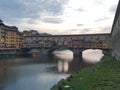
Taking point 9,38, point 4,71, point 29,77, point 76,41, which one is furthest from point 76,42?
point 29,77

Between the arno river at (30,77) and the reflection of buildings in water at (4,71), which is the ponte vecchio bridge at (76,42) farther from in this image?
the arno river at (30,77)

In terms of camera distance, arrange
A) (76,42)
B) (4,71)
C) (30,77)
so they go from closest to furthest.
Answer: (30,77)
(4,71)
(76,42)

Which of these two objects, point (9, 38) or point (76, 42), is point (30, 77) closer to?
point (76, 42)

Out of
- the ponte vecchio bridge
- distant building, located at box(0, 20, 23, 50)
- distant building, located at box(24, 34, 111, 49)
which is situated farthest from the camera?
distant building, located at box(0, 20, 23, 50)

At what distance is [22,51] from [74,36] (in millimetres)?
35386

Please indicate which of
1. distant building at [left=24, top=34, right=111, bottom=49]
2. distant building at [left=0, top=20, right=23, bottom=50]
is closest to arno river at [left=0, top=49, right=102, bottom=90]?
distant building at [left=24, top=34, right=111, bottom=49]

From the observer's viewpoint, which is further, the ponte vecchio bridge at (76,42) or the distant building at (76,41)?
the distant building at (76,41)

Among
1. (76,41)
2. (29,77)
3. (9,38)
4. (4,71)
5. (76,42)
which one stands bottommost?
(4,71)

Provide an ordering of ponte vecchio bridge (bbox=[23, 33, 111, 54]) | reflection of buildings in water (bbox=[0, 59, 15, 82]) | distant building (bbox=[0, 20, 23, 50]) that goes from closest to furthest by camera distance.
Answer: reflection of buildings in water (bbox=[0, 59, 15, 82]) < ponte vecchio bridge (bbox=[23, 33, 111, 54]) < distant building (bbox=[0, 20, 23, 50])

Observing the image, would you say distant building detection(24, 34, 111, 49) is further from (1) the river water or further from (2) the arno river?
(1) the river water

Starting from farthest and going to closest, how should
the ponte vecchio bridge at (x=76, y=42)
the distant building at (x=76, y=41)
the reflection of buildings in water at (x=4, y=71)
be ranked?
the distant building at (x=76, y=41) → the ponte vecchio bridge at (x=76, y=42) → the reflection of buildings in water at (x=4, y=71)

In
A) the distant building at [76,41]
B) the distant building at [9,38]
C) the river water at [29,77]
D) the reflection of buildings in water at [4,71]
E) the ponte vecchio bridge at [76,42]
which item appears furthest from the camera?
the distant building at [9,38]

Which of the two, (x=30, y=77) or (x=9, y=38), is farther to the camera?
(x=9, y=38)

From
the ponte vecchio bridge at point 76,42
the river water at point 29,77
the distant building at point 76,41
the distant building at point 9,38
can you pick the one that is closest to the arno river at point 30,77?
the river water at point 29,77
